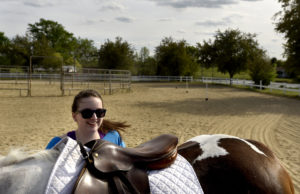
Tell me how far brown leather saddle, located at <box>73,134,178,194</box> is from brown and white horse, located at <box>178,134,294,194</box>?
273 millimetres

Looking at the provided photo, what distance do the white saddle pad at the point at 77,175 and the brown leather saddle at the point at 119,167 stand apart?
3cm

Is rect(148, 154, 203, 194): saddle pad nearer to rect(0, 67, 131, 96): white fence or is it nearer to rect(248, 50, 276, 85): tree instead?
rect(0, 67, 131, 96): white fence

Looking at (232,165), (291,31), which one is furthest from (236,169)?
(291,31)

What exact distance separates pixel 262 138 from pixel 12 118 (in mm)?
6977

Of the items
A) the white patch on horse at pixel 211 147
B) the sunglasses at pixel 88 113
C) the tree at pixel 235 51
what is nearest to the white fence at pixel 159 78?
the tree at pixel 235 51

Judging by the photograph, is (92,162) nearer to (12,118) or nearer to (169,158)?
(169,158)

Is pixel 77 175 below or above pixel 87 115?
below

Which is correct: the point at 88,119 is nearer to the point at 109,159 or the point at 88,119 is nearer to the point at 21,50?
the point at 109,159

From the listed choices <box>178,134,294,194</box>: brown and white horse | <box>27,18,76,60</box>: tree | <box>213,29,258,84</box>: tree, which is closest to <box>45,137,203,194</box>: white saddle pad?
<box>178,134,294,194</box>: brown and white horse

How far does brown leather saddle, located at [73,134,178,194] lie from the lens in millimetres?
980

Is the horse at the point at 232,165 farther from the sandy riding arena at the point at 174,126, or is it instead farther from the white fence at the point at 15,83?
the white fence at the point at 15,83

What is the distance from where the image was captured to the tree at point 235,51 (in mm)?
28297

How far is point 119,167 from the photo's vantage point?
1063mm

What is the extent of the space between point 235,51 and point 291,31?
51.2 feet
